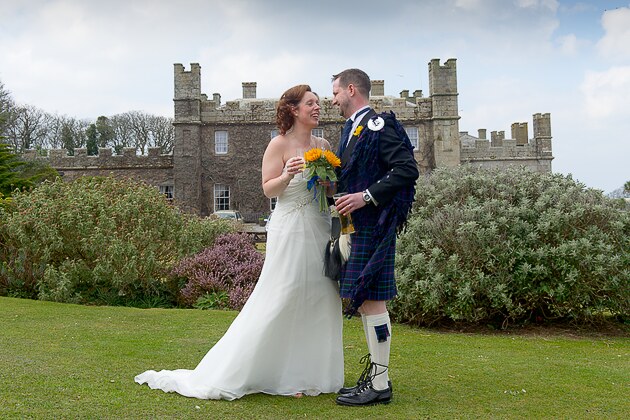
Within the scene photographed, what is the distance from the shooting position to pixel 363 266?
4.32 meters

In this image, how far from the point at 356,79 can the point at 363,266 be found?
138 centimetres

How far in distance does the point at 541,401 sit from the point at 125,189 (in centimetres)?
846

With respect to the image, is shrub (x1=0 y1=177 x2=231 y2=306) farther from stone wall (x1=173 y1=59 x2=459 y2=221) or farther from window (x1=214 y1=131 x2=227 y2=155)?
window (x1=214 y1=131 x2=227 y2=155)

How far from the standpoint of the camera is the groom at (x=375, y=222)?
13.9ft

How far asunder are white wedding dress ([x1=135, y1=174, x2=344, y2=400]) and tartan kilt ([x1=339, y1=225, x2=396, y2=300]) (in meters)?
0.27

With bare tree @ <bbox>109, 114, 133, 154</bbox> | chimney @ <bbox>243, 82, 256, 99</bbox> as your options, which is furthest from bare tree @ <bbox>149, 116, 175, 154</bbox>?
chimney @ <bbox>243, 82, 256, 99</bbox>

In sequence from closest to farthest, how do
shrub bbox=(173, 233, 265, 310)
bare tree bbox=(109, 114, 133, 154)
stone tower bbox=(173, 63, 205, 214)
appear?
shrub bbox=(173, 233, 265, 310), stone tower bbox=(173, 63, 205, 214), bare tree bbox=(109, 114, 133, 154)

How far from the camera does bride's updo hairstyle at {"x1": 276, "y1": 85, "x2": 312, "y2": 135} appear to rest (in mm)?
4648

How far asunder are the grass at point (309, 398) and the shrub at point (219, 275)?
1.27 metres

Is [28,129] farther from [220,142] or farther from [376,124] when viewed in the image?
[376,124]

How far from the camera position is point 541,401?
4410mm

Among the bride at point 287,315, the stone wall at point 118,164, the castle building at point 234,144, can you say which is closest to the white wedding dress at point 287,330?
the bride at point 287,315

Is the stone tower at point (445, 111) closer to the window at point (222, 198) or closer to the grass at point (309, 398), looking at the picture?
the window at point (222, 198)

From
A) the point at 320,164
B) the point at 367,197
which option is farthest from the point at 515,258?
the point at 320,164
